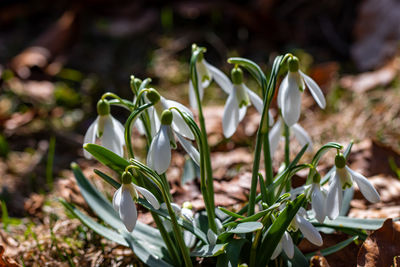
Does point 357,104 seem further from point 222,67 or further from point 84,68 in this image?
point 84,68

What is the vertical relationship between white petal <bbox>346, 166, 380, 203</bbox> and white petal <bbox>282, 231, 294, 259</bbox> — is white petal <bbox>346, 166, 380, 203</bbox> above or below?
above


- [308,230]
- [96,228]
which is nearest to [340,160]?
[308,230]

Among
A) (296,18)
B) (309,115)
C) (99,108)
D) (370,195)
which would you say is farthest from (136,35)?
(370,195)

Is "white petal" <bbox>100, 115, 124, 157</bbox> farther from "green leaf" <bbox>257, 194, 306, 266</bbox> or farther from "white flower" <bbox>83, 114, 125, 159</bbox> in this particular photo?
"green leaf" <bbox>257, 194, 306, 266</bbox>

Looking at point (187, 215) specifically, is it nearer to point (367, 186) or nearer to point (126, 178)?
point (126, 178)

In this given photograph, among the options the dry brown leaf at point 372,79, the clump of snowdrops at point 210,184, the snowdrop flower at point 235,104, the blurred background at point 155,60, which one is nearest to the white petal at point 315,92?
the clump of snowdrops at point 210,184

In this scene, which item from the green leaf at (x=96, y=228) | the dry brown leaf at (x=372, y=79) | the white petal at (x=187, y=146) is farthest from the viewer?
the dry brown leaf at (x=372, y=79)

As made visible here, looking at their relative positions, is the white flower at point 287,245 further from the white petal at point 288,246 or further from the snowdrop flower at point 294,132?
the snowdrop flower at point 294,132

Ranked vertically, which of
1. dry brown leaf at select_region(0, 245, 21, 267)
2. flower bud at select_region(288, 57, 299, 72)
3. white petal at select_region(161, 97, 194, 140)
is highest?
flower bud at select_region(288, 57, 299, 72)

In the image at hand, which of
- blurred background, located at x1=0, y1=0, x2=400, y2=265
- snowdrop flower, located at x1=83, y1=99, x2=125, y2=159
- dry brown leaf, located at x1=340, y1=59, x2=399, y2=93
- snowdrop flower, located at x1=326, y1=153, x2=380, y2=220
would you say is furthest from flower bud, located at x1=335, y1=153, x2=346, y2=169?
dry brown leaf, located at x1=340, y1=59, x2=399, y2=93
